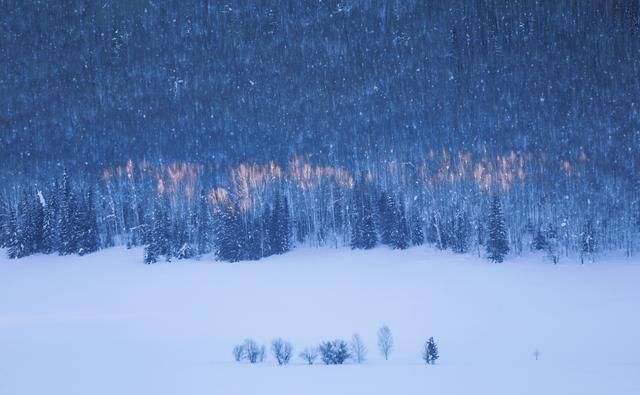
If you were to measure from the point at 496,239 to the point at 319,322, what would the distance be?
27608 mm

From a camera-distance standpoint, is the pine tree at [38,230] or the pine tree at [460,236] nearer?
the pine tree at [460,236]

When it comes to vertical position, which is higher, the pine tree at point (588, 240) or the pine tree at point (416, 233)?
the pine tree at point (416, 233)

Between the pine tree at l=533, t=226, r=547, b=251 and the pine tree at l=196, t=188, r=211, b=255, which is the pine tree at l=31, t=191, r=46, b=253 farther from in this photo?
the pine tree at l=533, t=226, r=547, b=251

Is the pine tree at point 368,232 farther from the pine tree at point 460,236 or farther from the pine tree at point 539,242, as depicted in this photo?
the pine tree at point 539,242

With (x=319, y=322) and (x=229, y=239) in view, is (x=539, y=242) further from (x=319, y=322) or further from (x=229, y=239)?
(x=319, y=322)

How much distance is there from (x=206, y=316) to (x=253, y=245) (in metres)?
23.9

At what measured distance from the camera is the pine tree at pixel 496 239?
50.5 m

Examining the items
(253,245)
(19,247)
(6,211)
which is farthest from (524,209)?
(6,211)

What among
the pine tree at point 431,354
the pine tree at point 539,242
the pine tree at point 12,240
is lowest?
the pine tree at point 431,354

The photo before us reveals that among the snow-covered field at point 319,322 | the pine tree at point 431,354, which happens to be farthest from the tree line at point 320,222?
the pine tree at point 431,354

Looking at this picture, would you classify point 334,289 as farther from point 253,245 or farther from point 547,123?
point 547,123

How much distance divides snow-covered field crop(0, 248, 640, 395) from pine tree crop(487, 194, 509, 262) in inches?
73.5

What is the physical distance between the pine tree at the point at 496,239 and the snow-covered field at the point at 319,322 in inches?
73.5

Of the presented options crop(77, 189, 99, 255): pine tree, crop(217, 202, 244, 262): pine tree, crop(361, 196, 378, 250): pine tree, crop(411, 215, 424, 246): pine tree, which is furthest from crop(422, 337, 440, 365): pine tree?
crop(77, 189, 99, 255): pine tree
